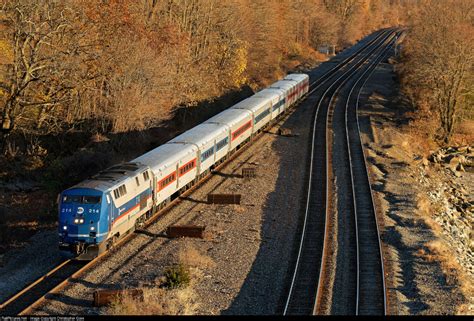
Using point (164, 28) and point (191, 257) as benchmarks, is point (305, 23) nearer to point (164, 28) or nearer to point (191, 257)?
point (164, 28)

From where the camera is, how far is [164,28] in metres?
53.6

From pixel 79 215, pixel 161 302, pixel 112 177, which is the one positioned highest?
pixel 112 177

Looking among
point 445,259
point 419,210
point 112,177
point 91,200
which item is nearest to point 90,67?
point 112,177

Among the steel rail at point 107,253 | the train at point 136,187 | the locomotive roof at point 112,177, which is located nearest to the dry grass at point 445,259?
the train at point 136,187

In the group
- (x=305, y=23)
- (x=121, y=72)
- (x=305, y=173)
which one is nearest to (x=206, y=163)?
(x=305, y=173)

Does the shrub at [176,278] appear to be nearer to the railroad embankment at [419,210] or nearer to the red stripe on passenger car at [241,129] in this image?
the railroad embankment at [419,210]

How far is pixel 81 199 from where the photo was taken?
24.6 metres

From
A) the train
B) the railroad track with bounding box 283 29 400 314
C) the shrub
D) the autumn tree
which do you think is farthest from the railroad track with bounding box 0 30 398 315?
the autumn tree

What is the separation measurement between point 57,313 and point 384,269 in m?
13.9

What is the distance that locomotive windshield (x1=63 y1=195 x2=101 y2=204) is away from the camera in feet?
80.2

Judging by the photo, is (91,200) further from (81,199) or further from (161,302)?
(161,302)

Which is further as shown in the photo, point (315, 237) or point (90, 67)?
point (90, 67)

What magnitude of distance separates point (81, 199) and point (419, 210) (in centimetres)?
2009

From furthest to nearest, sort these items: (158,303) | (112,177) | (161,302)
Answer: (112,177) < (161,302) < (158,303)
